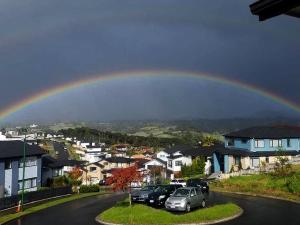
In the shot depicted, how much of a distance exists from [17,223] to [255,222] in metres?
18.0

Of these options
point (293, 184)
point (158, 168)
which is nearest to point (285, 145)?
point (293, 184)

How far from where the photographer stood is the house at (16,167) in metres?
58.3

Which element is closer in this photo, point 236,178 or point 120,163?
point 236,178

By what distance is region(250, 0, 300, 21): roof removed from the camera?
4895mm

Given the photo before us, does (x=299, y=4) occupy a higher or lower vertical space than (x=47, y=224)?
higher

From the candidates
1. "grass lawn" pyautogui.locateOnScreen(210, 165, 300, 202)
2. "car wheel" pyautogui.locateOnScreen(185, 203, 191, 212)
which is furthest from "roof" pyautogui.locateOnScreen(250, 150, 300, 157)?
"car wheel" pyautogui.locateOnScreen(185, 203, 191, 212)

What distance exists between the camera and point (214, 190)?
5362cm

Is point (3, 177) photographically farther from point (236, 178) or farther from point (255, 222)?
point (255, 222)

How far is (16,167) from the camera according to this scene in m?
60.9

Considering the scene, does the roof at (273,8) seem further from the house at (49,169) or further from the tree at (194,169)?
the tree at (194,169)

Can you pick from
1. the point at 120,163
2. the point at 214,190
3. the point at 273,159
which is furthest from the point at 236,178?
the point at 120,163

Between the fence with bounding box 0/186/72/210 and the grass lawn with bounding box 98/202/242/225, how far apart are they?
585 inches

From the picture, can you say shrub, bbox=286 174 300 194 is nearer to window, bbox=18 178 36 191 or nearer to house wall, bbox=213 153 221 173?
house wall, bbox=213 153 221 173

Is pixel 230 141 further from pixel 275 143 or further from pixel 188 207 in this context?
pixel 188 207
